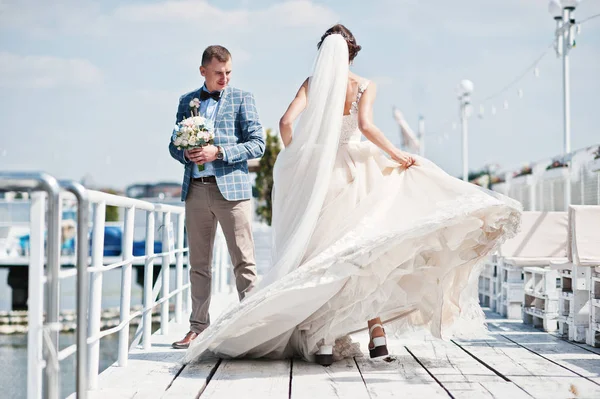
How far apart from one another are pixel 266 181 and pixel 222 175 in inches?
631

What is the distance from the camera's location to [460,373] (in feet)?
13.0

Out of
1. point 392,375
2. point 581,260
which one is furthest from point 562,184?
point 392,375

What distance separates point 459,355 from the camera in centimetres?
459

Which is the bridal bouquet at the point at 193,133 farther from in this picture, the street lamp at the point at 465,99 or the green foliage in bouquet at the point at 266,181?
the green foliage in bouquet at the point at 266,181

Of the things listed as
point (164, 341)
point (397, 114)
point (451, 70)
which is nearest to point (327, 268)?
point (164, 341)

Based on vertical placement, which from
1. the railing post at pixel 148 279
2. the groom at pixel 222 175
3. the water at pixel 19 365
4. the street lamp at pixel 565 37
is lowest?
the water at pixel 19 365

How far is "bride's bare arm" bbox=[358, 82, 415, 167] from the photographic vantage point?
14.3 feet

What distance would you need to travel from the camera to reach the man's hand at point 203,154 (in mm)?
4609

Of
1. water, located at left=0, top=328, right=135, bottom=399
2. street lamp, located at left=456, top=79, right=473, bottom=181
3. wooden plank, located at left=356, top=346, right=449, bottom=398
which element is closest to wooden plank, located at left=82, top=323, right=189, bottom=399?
wooden plank, located at left=356, top=346, right=449, bottom=398

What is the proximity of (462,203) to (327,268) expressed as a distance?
71 cm

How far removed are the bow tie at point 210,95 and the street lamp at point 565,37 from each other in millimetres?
6465

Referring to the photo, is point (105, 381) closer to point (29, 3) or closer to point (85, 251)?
point (85, 251)

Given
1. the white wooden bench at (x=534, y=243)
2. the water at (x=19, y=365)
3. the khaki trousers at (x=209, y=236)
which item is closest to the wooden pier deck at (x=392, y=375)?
the khaki trousers at (x=209, y=236)

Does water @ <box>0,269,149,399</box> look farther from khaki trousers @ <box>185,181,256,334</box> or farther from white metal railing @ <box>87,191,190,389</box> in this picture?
khaki trousers @ <box>185,181,256,334</box>
